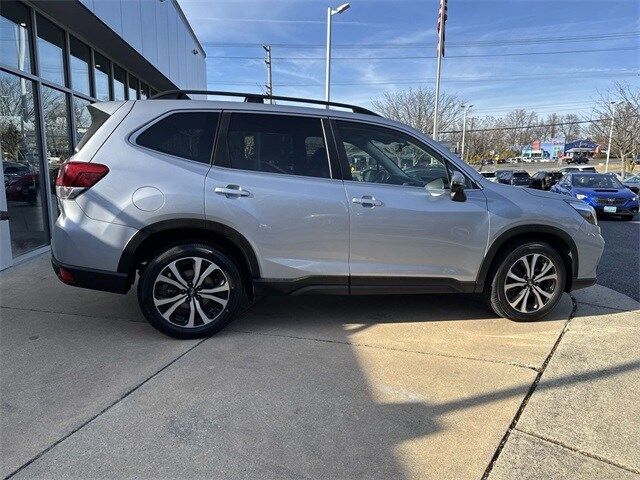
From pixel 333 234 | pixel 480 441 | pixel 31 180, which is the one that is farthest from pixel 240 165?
pixel 31 180

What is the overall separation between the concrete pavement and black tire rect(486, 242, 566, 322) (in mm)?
150

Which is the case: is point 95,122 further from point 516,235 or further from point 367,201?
point 516,235

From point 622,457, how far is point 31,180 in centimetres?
789

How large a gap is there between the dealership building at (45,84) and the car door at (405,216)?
4.68 metres

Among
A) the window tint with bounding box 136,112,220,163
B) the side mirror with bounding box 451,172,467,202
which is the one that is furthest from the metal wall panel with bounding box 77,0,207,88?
the side mirror with bounding box 451,172,467,202

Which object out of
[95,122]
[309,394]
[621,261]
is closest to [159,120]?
[95,122]

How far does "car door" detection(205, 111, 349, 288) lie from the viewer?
380 cm

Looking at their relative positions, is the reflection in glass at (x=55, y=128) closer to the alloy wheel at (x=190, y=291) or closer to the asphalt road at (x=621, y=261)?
the alloy wheel at (x=190, y=291)

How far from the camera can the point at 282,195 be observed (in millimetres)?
3834

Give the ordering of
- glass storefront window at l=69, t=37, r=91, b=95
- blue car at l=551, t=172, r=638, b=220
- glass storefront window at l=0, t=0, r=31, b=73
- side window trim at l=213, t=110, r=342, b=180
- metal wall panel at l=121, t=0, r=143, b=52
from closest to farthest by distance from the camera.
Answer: side window trim at l=213, t=110, r=342, b=180
glass storefront window at l=0, t=0, r=31, b=73
glass storefront window at l=69, t=37, r=91, b=95
metal wall panel at l=121, t=0, r=143, b=52
blue car at l=551, t=172, r=638, b=220

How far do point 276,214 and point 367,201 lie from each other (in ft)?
2.50

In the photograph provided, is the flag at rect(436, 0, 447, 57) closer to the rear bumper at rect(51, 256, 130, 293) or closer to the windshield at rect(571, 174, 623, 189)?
the windshield at rect(571, 174, 623, 189)

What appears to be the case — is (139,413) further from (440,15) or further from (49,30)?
(440,15)

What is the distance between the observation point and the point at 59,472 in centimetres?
230
